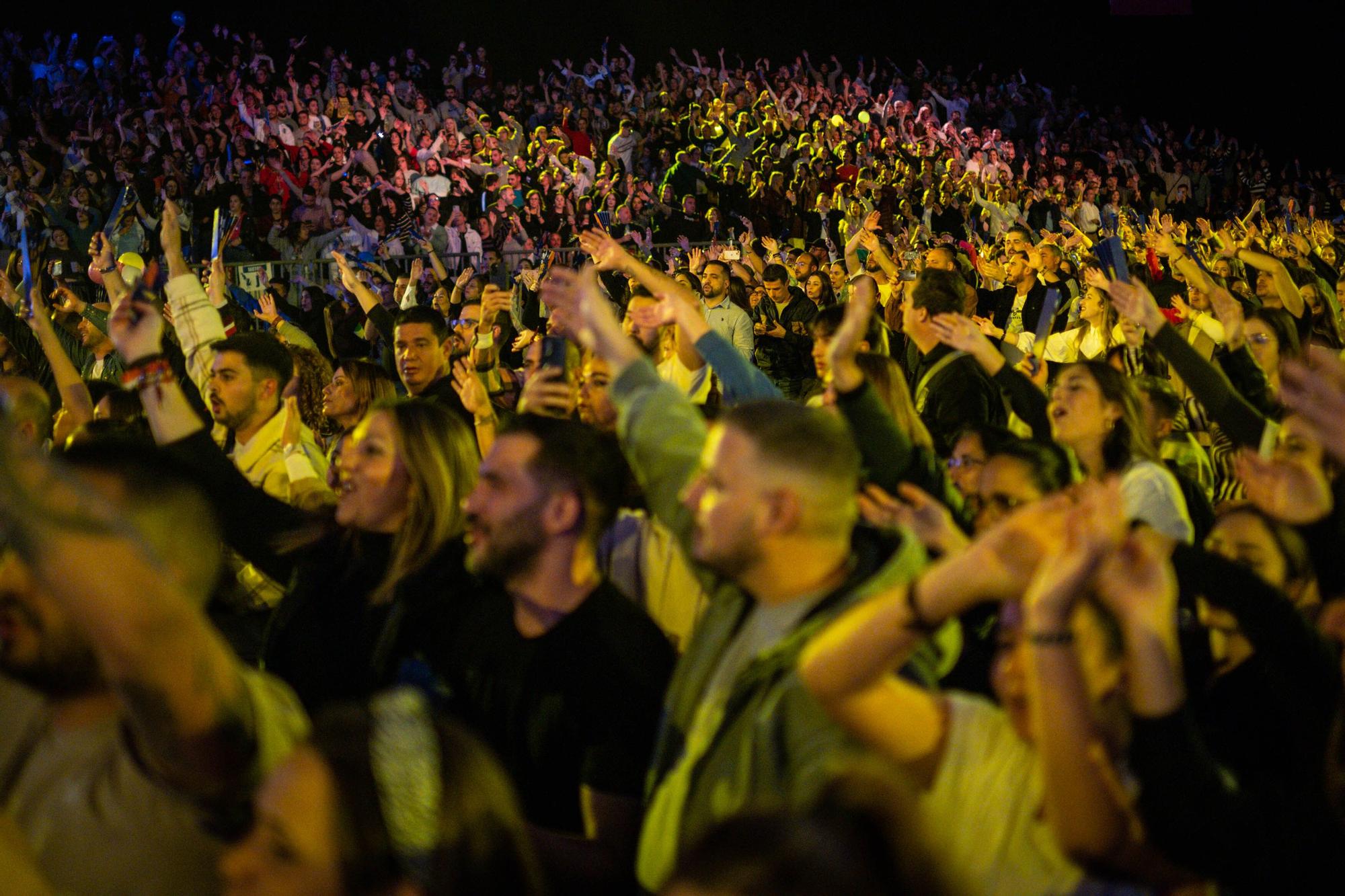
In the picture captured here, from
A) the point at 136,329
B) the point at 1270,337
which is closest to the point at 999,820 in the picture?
the point at 136,329

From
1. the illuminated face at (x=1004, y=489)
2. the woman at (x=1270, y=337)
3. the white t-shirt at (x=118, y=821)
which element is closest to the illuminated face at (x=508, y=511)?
the white t-shirt at (x=118, y=821)

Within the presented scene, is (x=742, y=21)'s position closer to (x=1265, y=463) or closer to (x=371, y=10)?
(x=371, y=10)

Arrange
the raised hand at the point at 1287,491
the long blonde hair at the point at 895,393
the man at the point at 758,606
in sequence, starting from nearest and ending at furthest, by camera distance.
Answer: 1. the man at the point at 758,606
2. the raised hand at the point at 1287,491
3. the long blonde hair at the point at 895,393

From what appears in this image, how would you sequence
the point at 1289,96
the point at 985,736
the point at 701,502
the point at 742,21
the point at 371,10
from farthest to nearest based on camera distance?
the point at 1289,96 < the point at 742,21 < the point at 371,10 < the point at 701,502 < the point at 985,736

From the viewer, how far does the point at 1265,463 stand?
120 inches

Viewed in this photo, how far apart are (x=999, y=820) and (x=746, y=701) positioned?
0.41m

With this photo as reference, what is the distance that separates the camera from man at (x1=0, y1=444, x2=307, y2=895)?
5.07ft

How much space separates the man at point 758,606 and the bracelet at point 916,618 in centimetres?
21

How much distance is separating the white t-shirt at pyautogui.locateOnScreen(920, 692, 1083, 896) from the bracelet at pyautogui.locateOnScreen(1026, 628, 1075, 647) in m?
0.22

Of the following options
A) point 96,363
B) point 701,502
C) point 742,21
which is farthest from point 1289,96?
point 701,502

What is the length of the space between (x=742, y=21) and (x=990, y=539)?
29538 millimetres

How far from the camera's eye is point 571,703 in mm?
2398

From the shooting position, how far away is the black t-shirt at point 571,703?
238 cm

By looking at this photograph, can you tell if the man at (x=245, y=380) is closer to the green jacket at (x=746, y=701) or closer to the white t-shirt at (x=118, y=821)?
the green jacket at (x=746, y=701)
